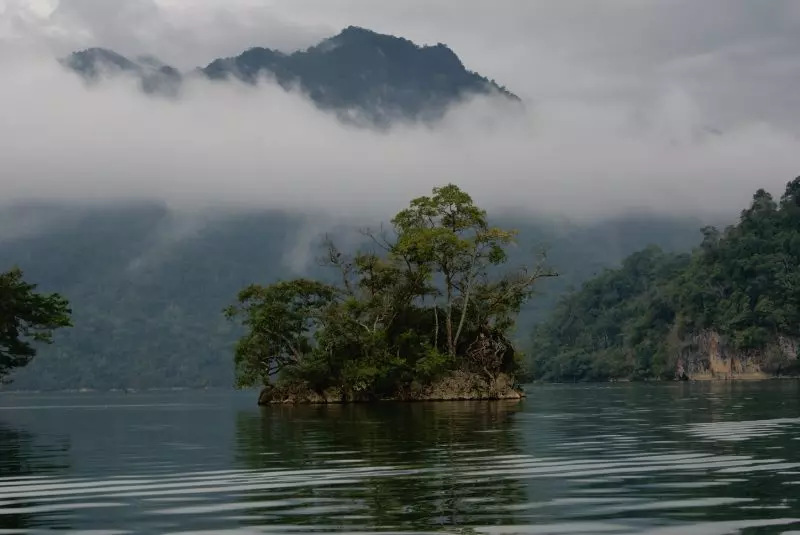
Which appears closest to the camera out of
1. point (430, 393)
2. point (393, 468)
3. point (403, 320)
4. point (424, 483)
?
point (424, 483)

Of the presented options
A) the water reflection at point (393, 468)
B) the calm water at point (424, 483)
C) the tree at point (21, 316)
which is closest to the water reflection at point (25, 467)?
the calm water at point (424, 483)

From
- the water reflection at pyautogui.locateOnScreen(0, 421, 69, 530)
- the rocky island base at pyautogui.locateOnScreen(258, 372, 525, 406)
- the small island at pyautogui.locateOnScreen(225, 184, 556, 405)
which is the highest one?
the small island at pyautogui.locateOnScreen(225, 184, 556, 405)

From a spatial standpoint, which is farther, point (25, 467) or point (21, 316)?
point (21, 316)

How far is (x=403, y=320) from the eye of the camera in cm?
8919

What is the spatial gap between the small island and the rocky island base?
0.25 feet

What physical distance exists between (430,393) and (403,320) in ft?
23.9

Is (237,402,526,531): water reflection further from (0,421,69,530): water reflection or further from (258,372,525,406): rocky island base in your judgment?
(258,372,525,406): rocky island base

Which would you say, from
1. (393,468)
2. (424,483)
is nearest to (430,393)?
(393,468)

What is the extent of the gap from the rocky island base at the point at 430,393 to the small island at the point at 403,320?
8cm

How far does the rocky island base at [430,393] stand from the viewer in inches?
3319

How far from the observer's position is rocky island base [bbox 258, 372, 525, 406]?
84.3m

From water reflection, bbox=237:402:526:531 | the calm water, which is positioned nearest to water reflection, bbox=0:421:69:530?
the calm water

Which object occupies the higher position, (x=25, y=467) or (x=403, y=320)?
(x=403, y=320)

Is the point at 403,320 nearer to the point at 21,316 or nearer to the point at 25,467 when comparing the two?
the point at 21,316
